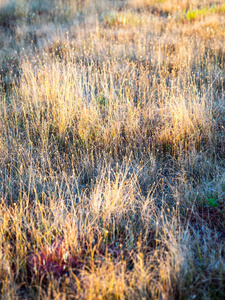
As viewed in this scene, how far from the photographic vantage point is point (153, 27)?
23.4 feet

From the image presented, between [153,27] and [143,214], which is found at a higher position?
[153,27]

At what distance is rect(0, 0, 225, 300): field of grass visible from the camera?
1.81m

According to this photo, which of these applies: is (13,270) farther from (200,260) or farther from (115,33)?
(115,33)

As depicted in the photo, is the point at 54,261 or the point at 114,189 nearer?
A: the point at 54,261

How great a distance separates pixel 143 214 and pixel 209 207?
679 millimetres

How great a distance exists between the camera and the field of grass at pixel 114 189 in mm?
1809

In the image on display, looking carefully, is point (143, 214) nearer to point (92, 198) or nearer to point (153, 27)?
point (92, 198)

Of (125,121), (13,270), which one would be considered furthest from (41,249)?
(125,121)

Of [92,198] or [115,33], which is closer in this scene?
[92,198]

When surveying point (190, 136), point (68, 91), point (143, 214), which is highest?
point (68, 91)

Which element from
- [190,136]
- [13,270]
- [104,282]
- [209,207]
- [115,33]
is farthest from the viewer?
[115,33]

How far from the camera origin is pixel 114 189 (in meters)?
2.54

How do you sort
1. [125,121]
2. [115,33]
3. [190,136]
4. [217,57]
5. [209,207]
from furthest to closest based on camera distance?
[115,33] < [217,57] < [125,121] < [190,136] < [209,207]

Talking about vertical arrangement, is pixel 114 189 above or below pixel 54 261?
above
